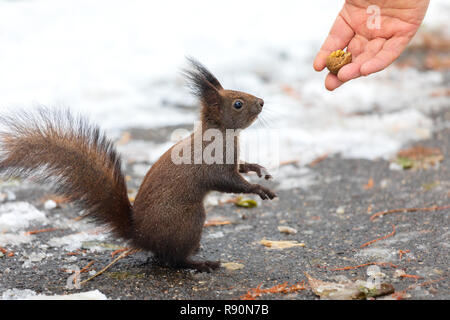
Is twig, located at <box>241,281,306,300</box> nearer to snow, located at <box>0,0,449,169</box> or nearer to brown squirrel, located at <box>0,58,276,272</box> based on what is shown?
brown squirrel, located at <box>0,58,276,272</box>

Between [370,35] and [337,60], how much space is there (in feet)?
0.76

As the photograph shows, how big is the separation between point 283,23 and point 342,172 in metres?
3.04

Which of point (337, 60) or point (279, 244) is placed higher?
point (337, 60)

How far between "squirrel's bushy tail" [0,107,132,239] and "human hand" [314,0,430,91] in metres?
0.96

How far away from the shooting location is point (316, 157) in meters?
3.52

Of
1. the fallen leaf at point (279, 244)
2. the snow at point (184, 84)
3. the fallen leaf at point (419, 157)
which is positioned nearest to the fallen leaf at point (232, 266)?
the fallen leaf at point (279, 244)

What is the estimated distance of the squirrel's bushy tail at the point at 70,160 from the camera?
6.19 feet

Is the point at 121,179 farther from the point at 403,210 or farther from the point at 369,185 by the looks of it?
the point at 369,185

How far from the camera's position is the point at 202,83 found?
86.0 inches

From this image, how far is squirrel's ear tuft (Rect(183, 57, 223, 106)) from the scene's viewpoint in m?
2.13

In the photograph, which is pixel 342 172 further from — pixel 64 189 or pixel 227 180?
pixel 64 189

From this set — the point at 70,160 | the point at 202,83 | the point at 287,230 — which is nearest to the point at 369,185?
the point at 287,230

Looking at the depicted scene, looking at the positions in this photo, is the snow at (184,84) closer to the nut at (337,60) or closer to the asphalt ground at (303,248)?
the asphalt ground at (303,248)

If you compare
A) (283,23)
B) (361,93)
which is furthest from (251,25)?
(361,93)
